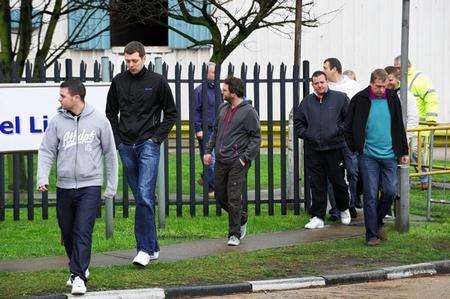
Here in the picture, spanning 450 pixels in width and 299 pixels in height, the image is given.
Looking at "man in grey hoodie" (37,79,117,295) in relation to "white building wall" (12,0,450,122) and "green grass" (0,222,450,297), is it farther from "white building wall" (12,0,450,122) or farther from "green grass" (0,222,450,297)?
"white building wall" (12,0,450,122)

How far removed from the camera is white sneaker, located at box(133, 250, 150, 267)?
1052 cm

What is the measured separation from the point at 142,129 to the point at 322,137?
3.21 meters

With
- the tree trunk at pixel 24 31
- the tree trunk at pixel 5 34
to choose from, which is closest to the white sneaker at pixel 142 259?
the tree trunk at pixel 5 34

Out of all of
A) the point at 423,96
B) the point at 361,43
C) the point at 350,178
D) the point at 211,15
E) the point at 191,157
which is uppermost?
the point at 211,15

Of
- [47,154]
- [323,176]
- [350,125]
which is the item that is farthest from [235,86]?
[47,154]

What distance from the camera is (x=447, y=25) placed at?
83.0 feet

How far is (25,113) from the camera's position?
12.2 metres

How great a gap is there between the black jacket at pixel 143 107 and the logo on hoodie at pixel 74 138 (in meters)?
1.02

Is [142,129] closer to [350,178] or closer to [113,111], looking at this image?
[113,111]

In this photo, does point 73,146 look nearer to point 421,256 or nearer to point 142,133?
point 142,133

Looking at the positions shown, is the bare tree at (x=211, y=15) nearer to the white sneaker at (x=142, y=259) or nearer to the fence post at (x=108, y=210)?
the fence post at (x=108, y=210)

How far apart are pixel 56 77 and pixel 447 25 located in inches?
550

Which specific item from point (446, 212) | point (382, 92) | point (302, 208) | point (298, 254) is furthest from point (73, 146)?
point (446, 212)

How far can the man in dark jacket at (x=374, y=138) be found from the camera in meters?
12.0
